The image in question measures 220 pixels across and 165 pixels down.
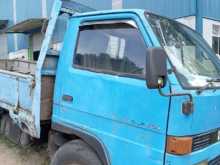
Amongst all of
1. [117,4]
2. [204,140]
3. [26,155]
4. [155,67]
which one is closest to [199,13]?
[117,4]

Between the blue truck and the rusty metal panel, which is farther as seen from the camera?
the rusty metal panel

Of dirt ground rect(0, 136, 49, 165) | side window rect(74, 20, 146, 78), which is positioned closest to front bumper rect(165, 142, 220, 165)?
side window rect(74, 20, 146, 78)

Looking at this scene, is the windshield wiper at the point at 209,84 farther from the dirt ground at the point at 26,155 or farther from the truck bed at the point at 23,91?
the dirt ground at the point at 26,155

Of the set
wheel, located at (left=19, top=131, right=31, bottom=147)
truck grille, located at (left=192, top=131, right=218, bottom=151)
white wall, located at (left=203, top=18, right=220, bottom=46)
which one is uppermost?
white wall, located at (left=203, top=18, right=220, bottom=46)

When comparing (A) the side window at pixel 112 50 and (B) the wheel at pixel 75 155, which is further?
(B) the wheel at pixel 75 155

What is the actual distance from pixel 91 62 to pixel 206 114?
1304 millimetres

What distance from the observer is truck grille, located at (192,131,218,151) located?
286 cm

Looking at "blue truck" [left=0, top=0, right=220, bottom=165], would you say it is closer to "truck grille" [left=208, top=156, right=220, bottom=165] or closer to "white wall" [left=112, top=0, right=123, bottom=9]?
"truck grille" [left=208, top=156, right=220, bottom=165]

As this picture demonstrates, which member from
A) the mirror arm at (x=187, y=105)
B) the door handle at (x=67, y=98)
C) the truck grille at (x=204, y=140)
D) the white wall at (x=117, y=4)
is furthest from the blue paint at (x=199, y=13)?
the mirror arm at (x=187, y=105)

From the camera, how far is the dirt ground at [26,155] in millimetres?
5410

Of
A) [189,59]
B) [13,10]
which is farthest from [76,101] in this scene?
[13,10]

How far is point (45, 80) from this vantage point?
392cm

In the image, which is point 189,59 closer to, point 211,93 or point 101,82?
point 211,93

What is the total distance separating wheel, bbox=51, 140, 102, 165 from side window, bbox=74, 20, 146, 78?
0.81 meters
